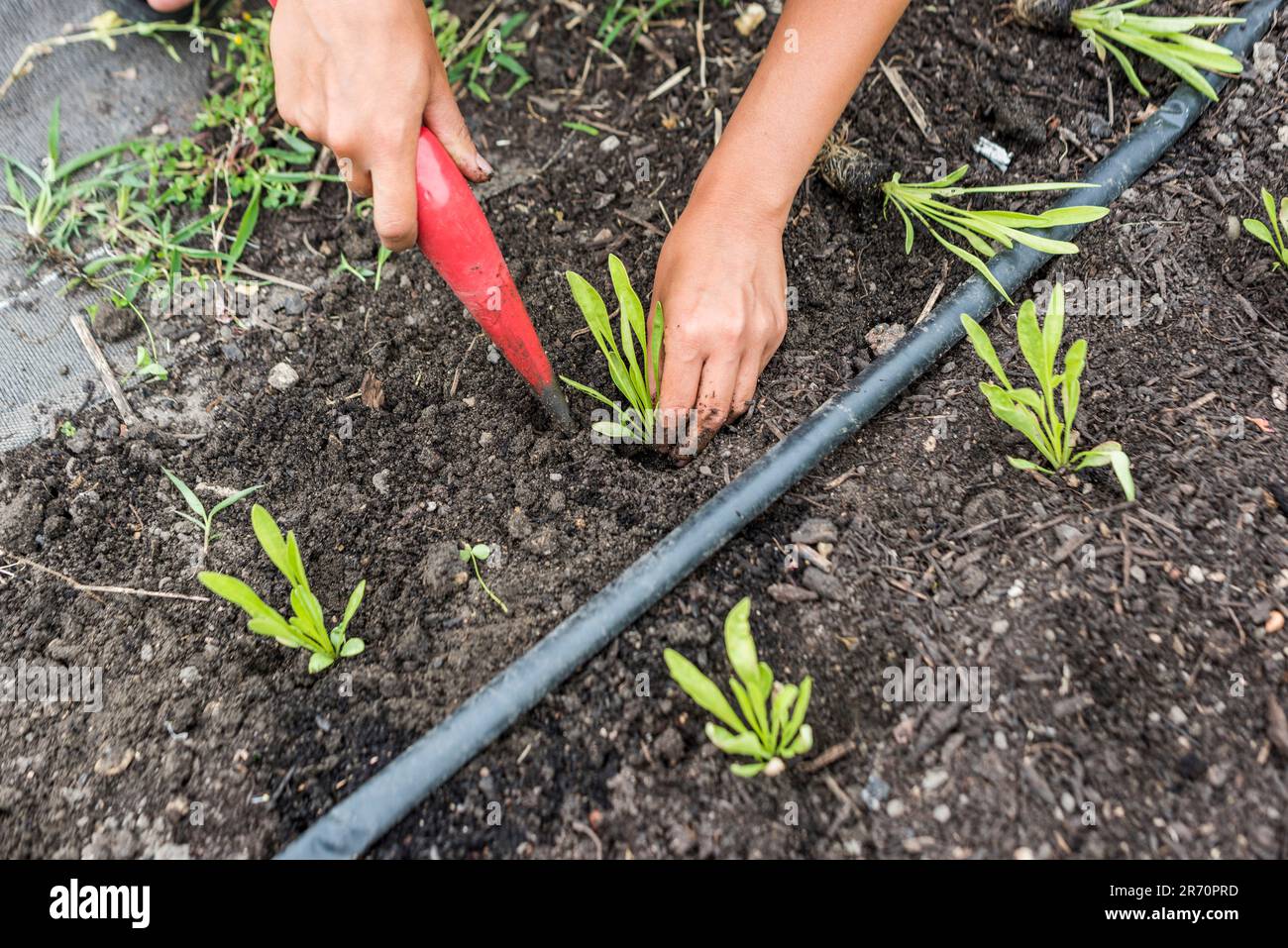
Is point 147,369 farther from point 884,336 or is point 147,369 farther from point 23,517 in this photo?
point 884,336

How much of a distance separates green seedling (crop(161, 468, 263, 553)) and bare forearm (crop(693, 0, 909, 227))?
1.04 m

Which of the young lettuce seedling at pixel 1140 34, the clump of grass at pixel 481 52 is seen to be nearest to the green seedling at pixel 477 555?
the clump of grass at pixel 481 52

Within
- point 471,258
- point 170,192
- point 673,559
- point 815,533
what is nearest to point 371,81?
point 471,258

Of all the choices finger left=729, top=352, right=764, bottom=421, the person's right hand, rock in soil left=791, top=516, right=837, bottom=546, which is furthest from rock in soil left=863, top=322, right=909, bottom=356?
the person's right hand

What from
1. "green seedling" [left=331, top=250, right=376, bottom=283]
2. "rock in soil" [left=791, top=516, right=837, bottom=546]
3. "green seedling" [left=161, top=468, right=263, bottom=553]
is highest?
"green seedling" [left=331, top=250, right=376, bottom=283]

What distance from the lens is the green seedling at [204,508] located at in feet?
5.73

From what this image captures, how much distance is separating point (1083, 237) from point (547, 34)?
1.43m

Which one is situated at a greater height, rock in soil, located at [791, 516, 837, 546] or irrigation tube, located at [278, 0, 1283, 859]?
irrigation tube, located at [278, 0, 1283, 859]

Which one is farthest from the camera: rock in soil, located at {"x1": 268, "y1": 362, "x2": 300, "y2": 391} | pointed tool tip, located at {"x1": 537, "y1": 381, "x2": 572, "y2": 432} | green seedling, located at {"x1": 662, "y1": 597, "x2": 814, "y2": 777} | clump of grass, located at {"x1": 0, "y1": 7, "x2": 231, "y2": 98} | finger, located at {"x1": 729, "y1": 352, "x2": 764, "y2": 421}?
clump of grass, located at {"x1": 0, "y1": 7, "x2": 231, "y2": 98}

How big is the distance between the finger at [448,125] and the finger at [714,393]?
50 centimetres

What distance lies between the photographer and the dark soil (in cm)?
137

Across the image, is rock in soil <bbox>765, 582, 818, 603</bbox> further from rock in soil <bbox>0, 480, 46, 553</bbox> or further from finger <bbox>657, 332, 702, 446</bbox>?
rock in soil <bbox>0, 480, 46, 553</bbox>
